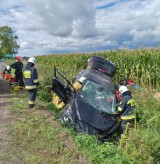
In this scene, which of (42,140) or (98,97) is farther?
(98,97)

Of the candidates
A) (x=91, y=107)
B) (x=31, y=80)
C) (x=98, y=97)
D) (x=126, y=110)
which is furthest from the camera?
(x=31, y=80)

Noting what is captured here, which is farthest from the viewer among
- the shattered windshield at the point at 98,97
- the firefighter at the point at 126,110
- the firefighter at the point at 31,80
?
the firefighter at the point at 31,80

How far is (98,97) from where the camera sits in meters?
8.34

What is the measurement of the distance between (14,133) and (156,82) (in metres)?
8.17

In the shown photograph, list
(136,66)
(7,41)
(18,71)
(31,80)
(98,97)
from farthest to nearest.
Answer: (7,41) < (18,71) < (136,66) < (31,80) < (98,97)

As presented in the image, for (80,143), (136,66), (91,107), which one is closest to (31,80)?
(91,107)

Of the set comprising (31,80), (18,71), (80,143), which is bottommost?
(80,143)

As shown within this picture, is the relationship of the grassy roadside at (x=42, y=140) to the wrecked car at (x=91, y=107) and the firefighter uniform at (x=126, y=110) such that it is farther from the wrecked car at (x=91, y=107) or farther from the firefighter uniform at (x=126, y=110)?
the firefighter uniform at (x=126, y=110)

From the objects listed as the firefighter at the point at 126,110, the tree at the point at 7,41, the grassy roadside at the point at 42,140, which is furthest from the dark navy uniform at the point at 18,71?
the tree at the point at 7,41

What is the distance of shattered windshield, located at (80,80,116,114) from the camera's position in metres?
8.09

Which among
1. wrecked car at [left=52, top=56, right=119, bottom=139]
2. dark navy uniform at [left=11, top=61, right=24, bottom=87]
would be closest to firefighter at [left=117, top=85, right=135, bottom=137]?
wrecked car at [left=52, top=56, right=119, bottom=139]

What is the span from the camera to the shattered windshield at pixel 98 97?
8.09 m

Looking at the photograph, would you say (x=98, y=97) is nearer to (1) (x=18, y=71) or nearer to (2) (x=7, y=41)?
(1) (x=18, y=71)

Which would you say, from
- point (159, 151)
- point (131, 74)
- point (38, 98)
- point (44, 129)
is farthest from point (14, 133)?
point (131, 74)
